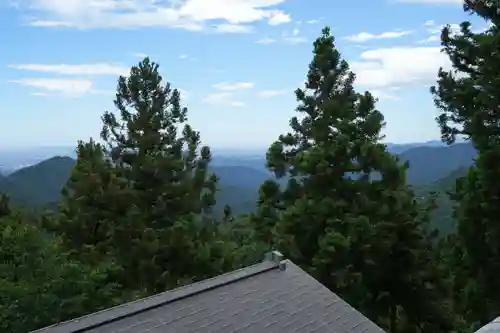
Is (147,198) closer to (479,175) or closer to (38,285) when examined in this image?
(38,285)

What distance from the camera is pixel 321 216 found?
1513 cm

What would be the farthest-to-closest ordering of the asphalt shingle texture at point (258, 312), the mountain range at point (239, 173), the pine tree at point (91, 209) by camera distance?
the mountain range at point (239, 173)
the pine tree at point (91, 209)
the asphalt shingle texture at point (258, 312)

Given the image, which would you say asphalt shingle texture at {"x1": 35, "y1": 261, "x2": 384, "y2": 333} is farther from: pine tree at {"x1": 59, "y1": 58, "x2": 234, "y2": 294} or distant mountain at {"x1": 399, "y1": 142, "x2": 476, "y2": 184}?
distant mountain at {"x1": 399, "y1": 142, "x2": 476, "y2": 184}

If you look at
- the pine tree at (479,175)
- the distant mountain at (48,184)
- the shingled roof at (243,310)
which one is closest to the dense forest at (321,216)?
the pine tree at (479,175)

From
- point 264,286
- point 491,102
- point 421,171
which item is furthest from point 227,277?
point 421,171

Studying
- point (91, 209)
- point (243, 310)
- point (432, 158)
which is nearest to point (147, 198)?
point (91, 209)

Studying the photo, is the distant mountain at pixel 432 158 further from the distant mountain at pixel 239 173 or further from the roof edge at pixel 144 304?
the roof edge at pixel 144 304

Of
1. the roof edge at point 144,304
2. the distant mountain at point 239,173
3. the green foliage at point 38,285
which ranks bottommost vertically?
the distant mountain at point 239,173

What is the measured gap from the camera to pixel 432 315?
15469 mm

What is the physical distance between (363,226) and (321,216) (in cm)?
122

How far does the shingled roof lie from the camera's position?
7785 millimetres

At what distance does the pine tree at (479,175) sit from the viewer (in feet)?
47.5

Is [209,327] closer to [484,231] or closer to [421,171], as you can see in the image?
[484,231]

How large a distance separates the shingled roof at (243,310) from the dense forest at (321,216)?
386cm
